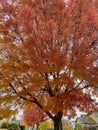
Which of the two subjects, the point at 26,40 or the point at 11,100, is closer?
the point at 26,40

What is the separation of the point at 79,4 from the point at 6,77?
4.95 meters

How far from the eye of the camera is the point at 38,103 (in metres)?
15.7

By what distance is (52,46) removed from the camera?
41.7 feet

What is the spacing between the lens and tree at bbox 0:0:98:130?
12.5 meters

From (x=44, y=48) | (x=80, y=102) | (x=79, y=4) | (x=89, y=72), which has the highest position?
(x=79, y=4)

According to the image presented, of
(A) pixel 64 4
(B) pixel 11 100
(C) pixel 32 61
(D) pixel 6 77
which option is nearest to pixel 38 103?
(B) pixel 11 100

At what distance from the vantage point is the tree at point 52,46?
12492mm

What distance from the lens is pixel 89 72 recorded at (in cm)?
1245

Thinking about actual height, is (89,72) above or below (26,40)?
below

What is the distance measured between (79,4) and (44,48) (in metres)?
2.58

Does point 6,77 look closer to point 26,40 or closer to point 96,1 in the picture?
point 26,40

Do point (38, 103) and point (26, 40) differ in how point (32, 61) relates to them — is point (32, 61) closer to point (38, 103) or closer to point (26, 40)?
point (26, 40)

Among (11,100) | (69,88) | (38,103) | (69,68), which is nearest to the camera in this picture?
(69,68)

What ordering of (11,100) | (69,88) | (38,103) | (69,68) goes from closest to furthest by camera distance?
1. (69,68)
2. (69,88)
3. (11,100)
4. (38,103)
